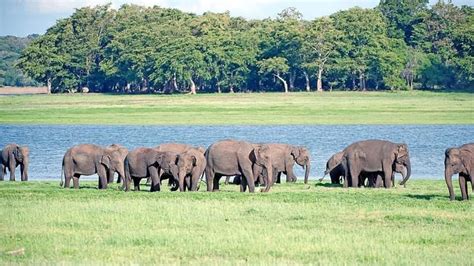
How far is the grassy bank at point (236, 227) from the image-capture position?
56.2 feet

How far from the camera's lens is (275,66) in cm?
10844

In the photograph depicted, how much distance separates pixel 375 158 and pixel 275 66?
8045 cm

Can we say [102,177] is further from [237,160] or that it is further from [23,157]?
[23,157]

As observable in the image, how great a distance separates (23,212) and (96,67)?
107 metres

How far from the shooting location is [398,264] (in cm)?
1639

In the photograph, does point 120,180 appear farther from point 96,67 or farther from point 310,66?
point 96,67

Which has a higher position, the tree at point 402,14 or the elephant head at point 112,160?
the tree at point 402,14

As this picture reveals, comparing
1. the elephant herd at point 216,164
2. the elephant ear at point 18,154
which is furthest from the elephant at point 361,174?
the elephant ear at point 18,154

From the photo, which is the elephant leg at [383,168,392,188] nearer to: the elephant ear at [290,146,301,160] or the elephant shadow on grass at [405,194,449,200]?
the elephant shadow on grass at [405,194,449,200]

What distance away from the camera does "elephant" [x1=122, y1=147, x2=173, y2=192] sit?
26.7m

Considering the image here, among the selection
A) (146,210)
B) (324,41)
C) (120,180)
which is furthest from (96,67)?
(146,210)

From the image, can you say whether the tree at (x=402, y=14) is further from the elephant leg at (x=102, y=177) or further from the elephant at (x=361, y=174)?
the elephant leg at (x=102, y=177)

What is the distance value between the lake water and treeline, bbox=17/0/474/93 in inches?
1792

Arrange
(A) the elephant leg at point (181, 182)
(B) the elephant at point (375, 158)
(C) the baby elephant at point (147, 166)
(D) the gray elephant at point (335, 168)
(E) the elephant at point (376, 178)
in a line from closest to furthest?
(A) the elephant leg at point (181, 182)
(C) the baby elephant at point (147, 166)
(B) the elephant at point (375, 158)
(E) the elephant at point (376, 178)
(D) the gray elephant at point (335, 168)
